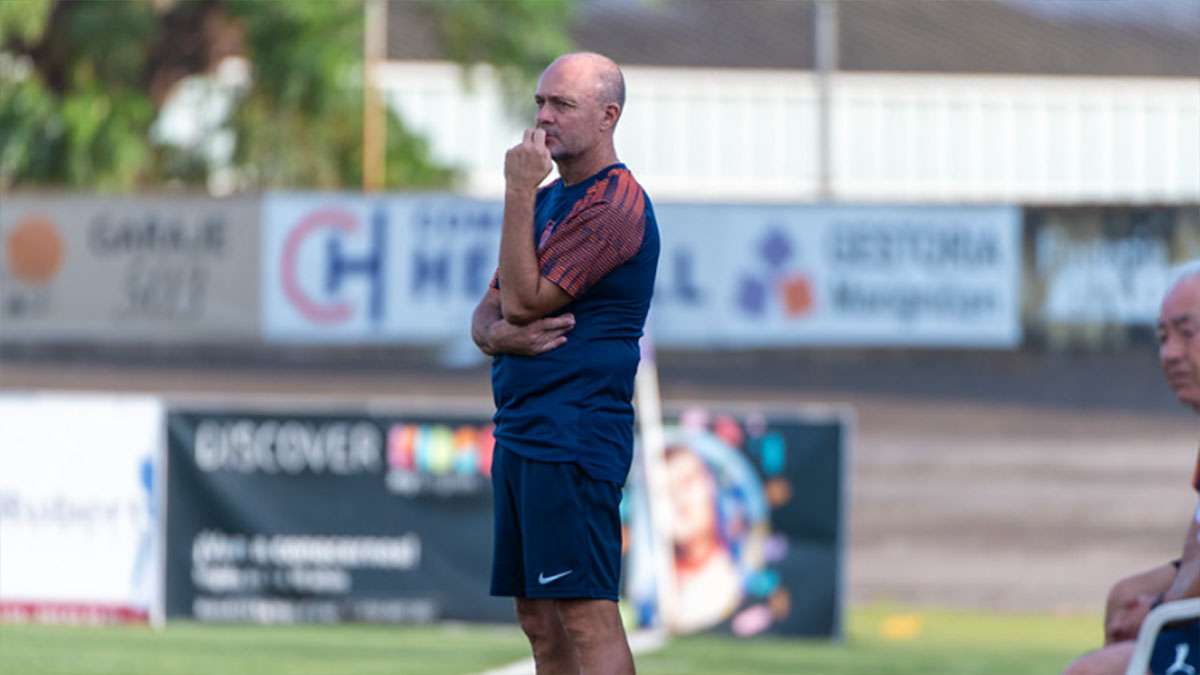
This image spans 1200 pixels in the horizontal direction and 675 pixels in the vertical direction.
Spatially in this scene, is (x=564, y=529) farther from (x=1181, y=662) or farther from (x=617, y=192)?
(x=1181, y=662)

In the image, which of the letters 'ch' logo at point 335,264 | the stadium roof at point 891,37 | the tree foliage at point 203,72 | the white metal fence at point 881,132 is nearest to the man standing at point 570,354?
the letters 'ch' logo at point 335,264

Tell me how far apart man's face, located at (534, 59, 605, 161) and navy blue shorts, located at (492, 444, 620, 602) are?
→ 774 mm

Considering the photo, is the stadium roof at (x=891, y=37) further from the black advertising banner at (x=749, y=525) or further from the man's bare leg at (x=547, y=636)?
the man's bare leg at (x=547, y=636)

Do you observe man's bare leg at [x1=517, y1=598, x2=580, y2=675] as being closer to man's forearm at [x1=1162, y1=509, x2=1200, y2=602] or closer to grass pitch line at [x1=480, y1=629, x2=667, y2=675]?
man's forearm at [x1=1162, y1=509, x2=1200, y2=602]

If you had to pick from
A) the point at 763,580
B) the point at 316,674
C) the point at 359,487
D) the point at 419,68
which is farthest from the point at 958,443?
the point at 419,68

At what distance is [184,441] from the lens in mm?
12664

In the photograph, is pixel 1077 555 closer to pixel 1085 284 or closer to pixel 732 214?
pixel 1085 284

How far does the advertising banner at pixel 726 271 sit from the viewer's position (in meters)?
16.2

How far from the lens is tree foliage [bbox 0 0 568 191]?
2394 centimetres

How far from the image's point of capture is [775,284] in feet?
53.3

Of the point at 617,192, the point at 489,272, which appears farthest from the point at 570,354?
the point at 489,272

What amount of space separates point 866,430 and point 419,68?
20.0 metres

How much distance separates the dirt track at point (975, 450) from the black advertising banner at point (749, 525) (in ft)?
12.1

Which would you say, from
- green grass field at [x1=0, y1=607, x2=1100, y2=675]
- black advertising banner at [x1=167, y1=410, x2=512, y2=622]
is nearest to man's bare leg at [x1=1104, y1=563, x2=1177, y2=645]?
green grass field at [x1=0, y1=607, x2=1100, y2=675]
